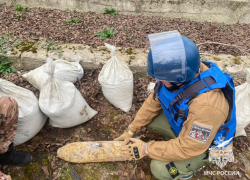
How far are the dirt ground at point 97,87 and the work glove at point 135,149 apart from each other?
0.32 meters

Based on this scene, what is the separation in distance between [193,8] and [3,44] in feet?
17.0

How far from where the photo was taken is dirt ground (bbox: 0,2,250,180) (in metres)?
2.08

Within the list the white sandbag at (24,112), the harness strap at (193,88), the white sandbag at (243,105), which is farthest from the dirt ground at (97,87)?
the harness strap at (193,88)

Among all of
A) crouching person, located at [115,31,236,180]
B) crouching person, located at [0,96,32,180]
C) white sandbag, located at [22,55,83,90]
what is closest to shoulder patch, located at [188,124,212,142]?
crouching person, located at [115,31,236,180]

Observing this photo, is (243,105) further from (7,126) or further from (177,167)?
(7,126)

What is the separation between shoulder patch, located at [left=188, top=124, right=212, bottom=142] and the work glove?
596 mm

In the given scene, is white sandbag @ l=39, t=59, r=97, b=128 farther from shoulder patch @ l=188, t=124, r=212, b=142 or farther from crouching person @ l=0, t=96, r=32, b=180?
shoulder patch @ l=188, t=124, r=212, b=142

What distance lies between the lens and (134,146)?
1894 millimetres

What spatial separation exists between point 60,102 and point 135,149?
1.08 meters

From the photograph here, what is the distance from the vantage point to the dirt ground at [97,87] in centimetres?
208

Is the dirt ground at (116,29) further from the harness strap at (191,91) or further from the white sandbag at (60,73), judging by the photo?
the harness strap at (191,91)

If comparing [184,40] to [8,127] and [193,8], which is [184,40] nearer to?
[8,127]

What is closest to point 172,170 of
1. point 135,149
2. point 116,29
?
point 135,149

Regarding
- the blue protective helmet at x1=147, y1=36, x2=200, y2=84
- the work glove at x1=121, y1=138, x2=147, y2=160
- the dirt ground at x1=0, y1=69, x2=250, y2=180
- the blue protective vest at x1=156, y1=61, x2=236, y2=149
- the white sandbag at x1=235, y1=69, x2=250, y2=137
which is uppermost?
the blue protective helmet at x1=147, y1=36, x2=200, y2=84
